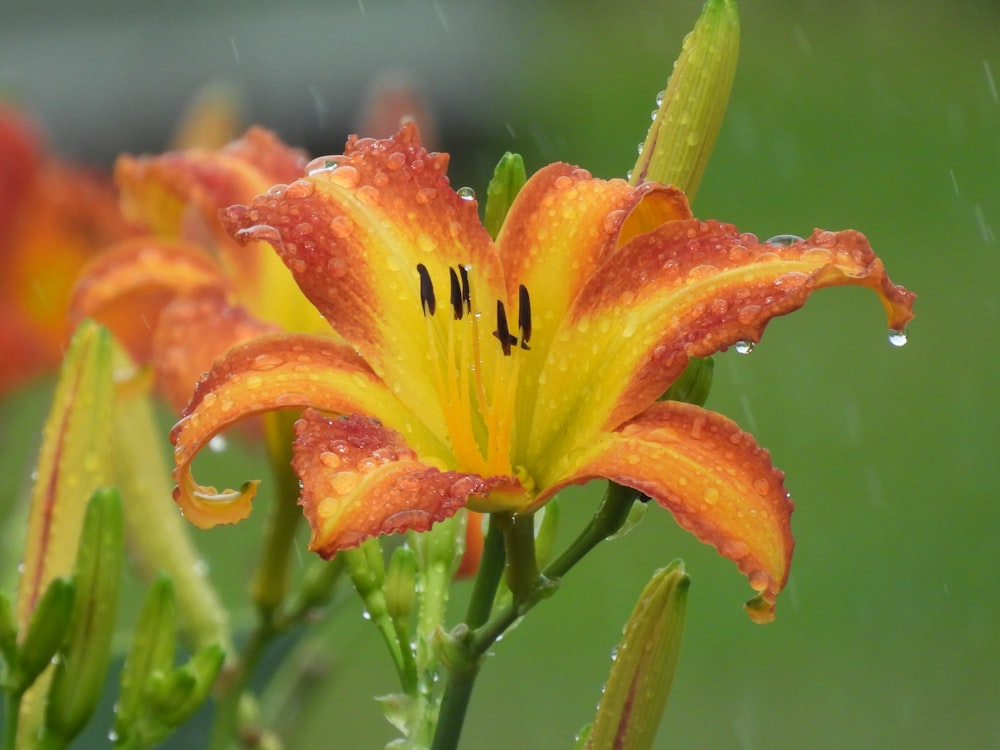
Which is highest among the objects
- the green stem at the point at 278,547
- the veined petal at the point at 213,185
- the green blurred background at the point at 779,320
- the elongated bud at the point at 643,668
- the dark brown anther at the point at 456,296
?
the green blurred background at the point at 779,320

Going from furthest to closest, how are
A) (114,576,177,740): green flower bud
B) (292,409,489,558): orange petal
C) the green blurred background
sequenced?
the green blurred background
(114,576,177,740): green flower bud
(292,409,489,558): orange petal

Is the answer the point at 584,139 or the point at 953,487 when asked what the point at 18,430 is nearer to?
the point at 953,487

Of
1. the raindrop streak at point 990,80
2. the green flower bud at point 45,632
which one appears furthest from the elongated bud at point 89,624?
the raindrop streak at point 990,80

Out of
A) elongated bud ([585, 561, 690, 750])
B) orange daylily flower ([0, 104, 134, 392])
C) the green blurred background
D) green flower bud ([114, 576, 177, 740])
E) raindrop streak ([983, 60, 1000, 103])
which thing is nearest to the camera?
elongated bud ([585, 561, 690, 750])

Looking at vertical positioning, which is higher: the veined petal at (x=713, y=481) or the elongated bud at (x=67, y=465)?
the elongated bud at (x=67, y=465)

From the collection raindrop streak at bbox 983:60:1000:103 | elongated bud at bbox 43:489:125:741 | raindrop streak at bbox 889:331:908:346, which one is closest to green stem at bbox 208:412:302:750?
elongated bud at bbox 43:489:125:741

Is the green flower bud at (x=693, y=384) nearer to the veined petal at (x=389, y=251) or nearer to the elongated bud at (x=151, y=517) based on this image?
the veined petal at (x=389, y=251)

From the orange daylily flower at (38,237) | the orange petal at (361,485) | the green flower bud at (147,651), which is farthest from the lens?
the orange daylily flower at (38,237)

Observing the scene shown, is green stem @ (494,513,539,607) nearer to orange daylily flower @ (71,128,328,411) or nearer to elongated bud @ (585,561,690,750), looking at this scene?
elongated bud @ (585,561,690,750)
